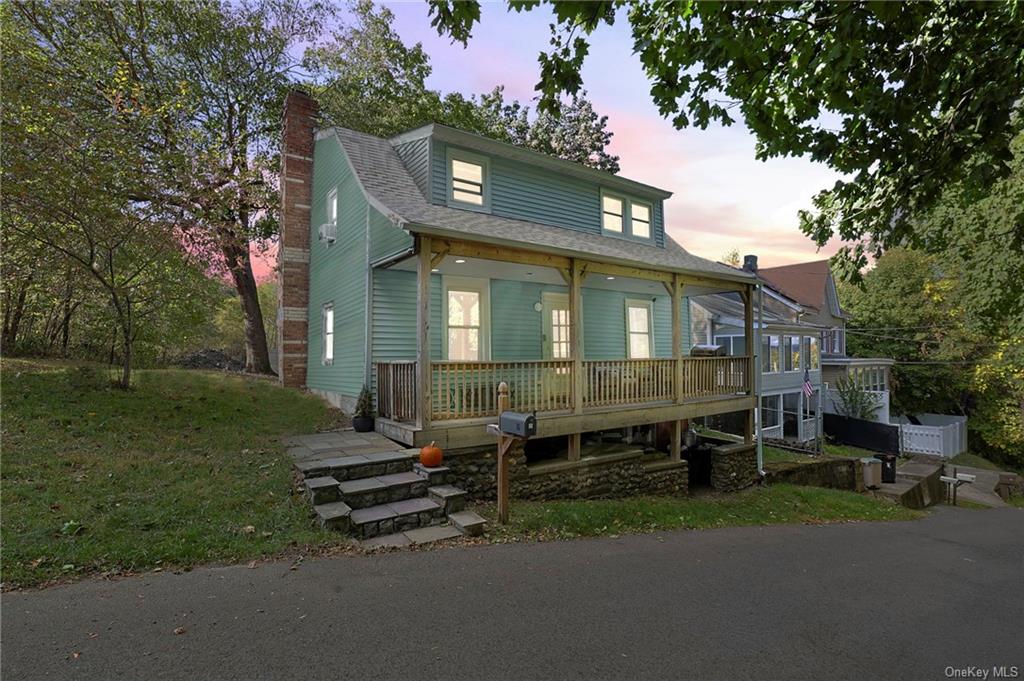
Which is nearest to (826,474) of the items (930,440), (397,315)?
(397,315)

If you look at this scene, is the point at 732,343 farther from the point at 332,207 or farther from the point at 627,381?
the point at 332,207

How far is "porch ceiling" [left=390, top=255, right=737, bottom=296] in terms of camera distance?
8.95 m

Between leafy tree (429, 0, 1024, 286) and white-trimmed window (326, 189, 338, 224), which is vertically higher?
white-trimmed window (326, 189, 338, 224)

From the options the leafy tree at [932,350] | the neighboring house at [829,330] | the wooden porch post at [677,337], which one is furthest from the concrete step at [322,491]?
the leafy tree at [932,350]

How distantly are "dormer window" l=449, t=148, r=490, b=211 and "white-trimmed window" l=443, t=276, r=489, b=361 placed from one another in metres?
1.86

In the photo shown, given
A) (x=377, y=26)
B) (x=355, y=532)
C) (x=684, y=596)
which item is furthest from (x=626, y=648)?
(x=377, y=26)

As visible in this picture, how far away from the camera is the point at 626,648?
3.25 metres

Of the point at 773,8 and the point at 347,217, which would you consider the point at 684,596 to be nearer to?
the point at 773,8

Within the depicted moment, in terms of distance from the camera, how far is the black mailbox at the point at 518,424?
5.42 meters

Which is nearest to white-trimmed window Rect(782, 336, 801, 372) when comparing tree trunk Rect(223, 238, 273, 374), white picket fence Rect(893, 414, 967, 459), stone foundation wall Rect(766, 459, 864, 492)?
white picket fence Rect(893, 414, 967, 459)

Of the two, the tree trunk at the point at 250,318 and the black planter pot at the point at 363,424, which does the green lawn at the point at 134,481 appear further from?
the tree trunk at the point at 250,318

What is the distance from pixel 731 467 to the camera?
33.9 ft

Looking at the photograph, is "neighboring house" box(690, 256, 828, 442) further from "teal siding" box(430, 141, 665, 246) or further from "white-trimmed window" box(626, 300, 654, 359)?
"teal siding" box(430, 141, 665, 246)

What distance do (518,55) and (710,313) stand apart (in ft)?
46.0
